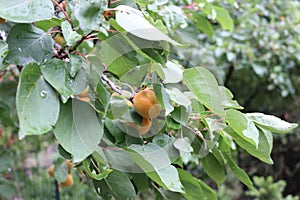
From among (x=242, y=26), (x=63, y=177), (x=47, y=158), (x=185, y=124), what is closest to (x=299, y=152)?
(x=242, y=26)

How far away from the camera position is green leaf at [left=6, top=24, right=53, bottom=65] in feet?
1.61

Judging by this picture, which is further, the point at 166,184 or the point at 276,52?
the point at 276,52

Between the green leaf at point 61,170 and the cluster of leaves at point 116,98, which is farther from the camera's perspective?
the green leaf at point 61,170

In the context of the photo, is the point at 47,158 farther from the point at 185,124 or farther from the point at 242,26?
the point at 185,124

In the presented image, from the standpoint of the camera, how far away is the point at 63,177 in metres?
1.09

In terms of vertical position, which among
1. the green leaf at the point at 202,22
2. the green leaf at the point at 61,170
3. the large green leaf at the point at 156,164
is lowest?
the green leaf at the point at 61,170

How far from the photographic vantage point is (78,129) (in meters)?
0.48

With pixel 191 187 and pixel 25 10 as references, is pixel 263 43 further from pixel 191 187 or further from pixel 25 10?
pixel 25 10

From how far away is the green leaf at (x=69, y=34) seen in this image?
17.7 inches

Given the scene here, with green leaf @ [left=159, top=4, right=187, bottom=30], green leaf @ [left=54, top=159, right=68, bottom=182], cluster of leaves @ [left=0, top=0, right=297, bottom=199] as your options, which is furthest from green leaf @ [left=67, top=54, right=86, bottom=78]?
green leaf @ [left=54, top=159, right=68, bottom=182]

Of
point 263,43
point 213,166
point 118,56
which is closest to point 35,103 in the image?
point 118,56

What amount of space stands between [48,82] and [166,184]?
178 millimetres

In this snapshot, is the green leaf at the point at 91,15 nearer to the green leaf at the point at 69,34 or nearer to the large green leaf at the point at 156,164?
the green leaf at the point at 69,34

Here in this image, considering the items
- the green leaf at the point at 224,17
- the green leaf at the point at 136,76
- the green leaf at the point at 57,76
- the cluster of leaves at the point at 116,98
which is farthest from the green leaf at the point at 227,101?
the green leaf at the point at 224,17
